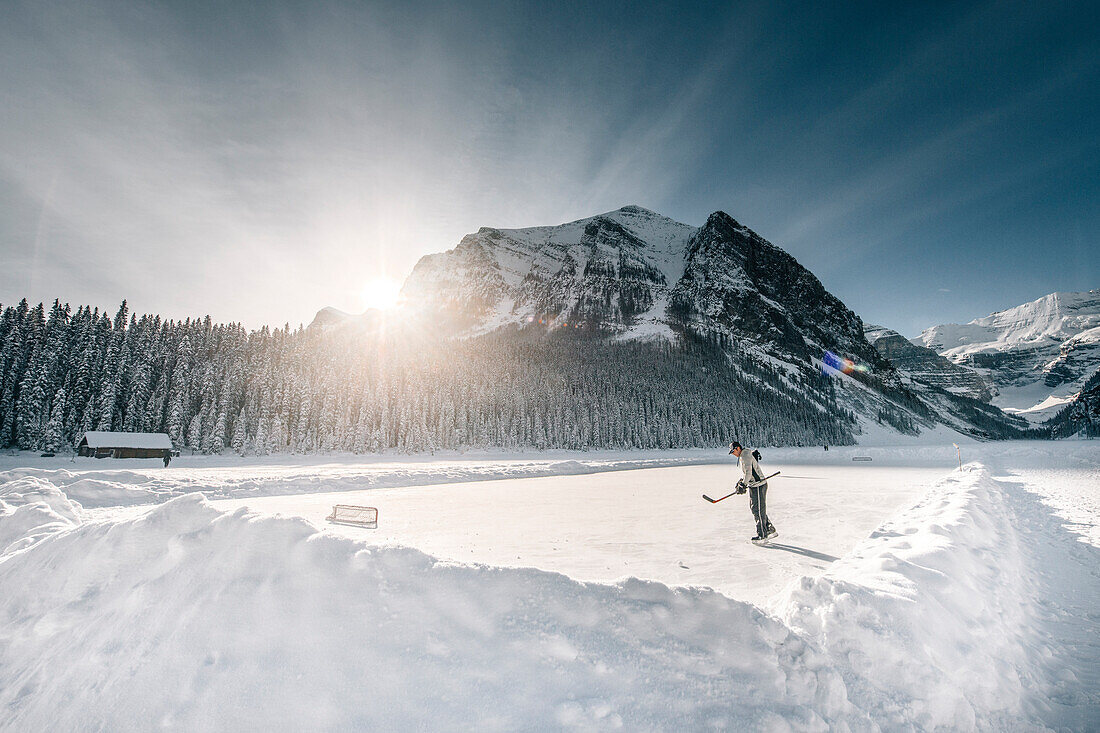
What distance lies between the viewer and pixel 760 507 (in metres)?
10.1

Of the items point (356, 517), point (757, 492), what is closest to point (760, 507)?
point (757, 492)

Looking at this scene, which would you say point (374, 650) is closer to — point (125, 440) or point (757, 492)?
point (757, 492)

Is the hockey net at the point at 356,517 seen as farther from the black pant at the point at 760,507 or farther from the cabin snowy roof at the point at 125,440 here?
the cabin snowy roof at the point at 125,440

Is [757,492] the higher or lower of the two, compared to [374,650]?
higher

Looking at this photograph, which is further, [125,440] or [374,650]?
[125,440]

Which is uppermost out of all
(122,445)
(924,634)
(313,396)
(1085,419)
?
(313,396)

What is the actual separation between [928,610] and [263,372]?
76072 mm

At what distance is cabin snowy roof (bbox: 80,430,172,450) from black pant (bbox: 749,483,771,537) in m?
55.6

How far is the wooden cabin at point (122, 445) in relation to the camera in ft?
144

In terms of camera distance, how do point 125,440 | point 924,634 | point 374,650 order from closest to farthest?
point 374,650 < point 924,634 < point 125,440

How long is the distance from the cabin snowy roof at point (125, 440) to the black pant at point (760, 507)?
182ft

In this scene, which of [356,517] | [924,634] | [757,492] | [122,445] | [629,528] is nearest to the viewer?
[924,634]

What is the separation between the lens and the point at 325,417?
62000 millimetres

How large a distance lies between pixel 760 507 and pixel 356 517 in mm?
10983
